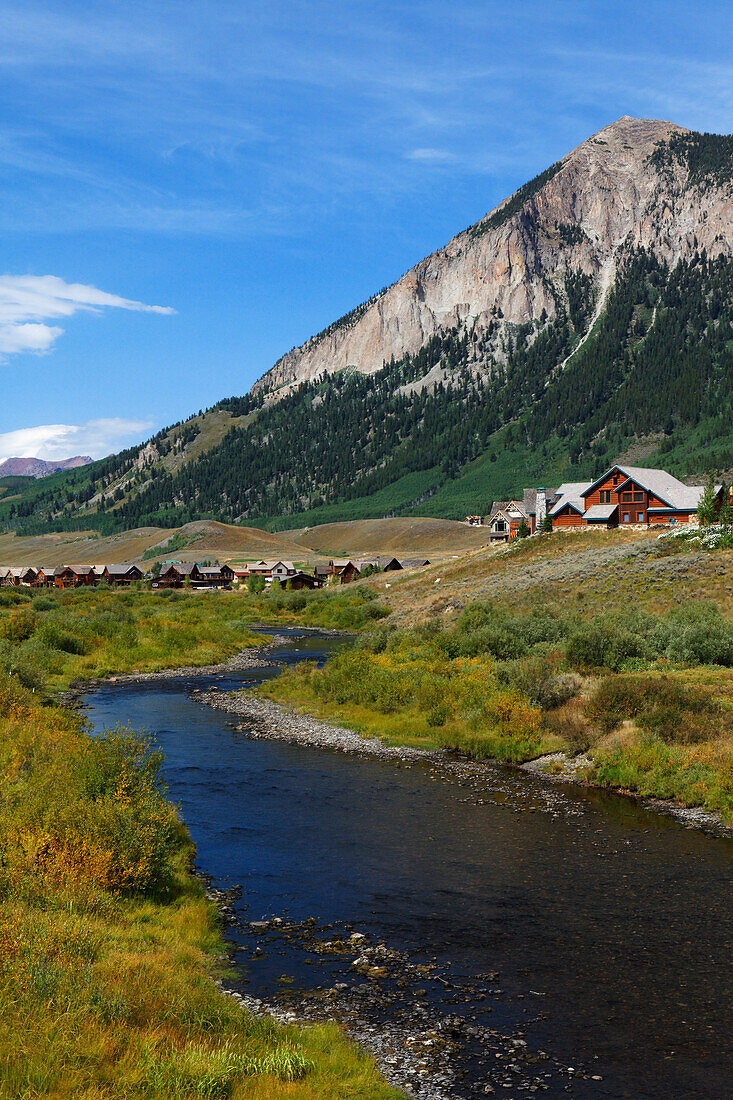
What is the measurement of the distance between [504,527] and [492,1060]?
14726cm

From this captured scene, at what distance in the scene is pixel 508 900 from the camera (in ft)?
60.5

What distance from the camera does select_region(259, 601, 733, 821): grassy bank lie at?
1100 inches

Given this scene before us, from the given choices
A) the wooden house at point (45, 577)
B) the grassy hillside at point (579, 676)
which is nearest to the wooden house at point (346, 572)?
the wooden house at point (45, 577)

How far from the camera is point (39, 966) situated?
11094 mm

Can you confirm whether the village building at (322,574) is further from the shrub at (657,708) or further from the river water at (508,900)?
the river water at (508,900)

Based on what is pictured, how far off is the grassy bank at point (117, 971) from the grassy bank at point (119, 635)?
27.7 metres

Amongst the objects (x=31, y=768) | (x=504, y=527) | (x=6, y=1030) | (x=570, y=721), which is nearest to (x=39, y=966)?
(x=6, y=1030)

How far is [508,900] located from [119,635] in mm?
55021

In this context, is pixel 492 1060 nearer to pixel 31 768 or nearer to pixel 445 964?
pixel 445 964

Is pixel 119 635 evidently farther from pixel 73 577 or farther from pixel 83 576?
pixel 73 577

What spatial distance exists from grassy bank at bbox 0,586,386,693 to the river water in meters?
24.1

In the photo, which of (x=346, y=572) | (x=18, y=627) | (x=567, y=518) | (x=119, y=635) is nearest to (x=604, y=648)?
(x=119, y=635)

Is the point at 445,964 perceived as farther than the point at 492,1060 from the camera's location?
Yes

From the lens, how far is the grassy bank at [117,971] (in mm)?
9664
